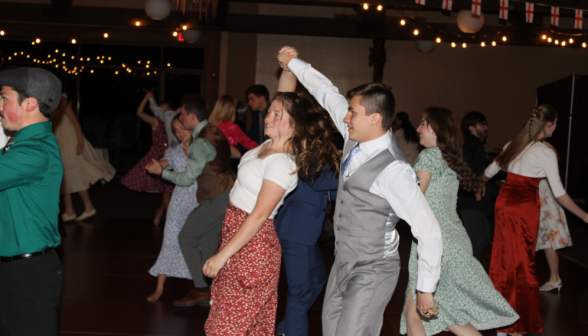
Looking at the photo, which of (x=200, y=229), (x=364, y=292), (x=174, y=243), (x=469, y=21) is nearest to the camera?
(x=364, y=292)

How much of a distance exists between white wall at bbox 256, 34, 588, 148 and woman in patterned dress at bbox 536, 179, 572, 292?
698 cm

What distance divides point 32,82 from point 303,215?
1486 mm

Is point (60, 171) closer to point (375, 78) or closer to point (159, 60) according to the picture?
point (375, 78)

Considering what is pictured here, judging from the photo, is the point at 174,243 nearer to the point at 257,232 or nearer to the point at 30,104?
the point at 257,232

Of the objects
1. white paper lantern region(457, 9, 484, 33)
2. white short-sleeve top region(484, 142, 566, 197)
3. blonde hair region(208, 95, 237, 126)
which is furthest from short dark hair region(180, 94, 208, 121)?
white paper lantern region(457, 9, 484, 33)

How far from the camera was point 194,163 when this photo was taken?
347 centimetres

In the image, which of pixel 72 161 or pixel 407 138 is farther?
pixel 407 138

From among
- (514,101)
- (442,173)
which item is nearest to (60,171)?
(442,173)

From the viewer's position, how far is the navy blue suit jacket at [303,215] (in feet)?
9.20

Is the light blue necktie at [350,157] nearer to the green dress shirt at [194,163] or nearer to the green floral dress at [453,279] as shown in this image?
the green floral dress at [453,279]

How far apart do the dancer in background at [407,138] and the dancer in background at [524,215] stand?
301 centimetres

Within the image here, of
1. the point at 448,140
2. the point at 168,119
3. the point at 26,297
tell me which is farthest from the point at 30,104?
the point at 168,119

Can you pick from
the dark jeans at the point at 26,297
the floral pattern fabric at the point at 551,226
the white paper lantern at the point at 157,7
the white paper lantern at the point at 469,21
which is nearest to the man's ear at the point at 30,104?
the dark jeans at the point at 26,297

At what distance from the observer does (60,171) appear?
1.97 m
